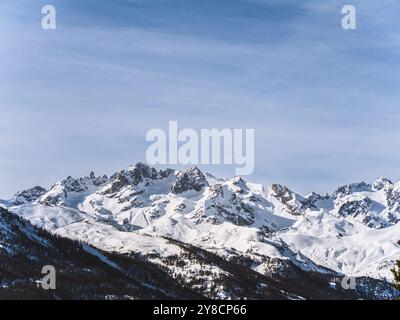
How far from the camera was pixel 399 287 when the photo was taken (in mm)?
77938
